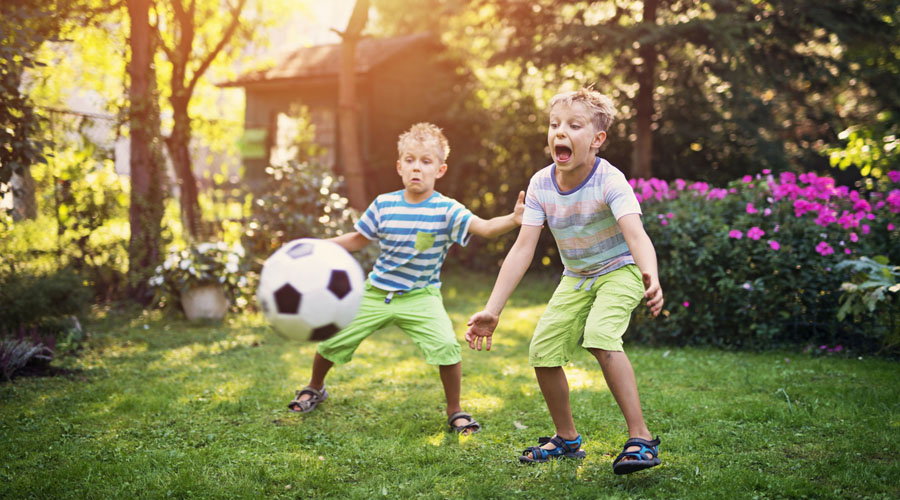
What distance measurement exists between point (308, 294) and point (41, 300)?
3.96m

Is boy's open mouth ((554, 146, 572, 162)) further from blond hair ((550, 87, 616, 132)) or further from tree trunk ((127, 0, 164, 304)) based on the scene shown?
tree trunk ((127, 0, 164, 304))

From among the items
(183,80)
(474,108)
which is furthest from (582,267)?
(474,108)

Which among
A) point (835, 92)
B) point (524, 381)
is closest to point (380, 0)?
point (835, 92)

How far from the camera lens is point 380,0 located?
16.8 meters

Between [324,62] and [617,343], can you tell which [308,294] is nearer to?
[617,343]

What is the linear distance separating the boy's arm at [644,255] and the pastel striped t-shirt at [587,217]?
112mm

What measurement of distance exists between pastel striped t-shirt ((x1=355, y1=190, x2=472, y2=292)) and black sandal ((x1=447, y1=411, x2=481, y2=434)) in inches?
27.5

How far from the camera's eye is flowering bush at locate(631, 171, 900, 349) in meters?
5.18

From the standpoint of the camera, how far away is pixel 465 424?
11.4ft

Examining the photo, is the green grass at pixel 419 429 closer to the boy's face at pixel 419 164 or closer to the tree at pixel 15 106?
the boy's face at pixel 419 164

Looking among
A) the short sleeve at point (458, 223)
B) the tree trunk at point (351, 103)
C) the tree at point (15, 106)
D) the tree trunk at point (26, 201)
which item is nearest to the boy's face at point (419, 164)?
the short sleeve at point (458, 223)

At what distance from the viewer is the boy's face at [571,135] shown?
281 cm

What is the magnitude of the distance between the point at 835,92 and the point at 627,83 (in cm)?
397

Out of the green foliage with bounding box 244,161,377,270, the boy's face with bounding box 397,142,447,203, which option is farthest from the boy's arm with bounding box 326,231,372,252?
the green foliage with bounding box 244,161,377,270
